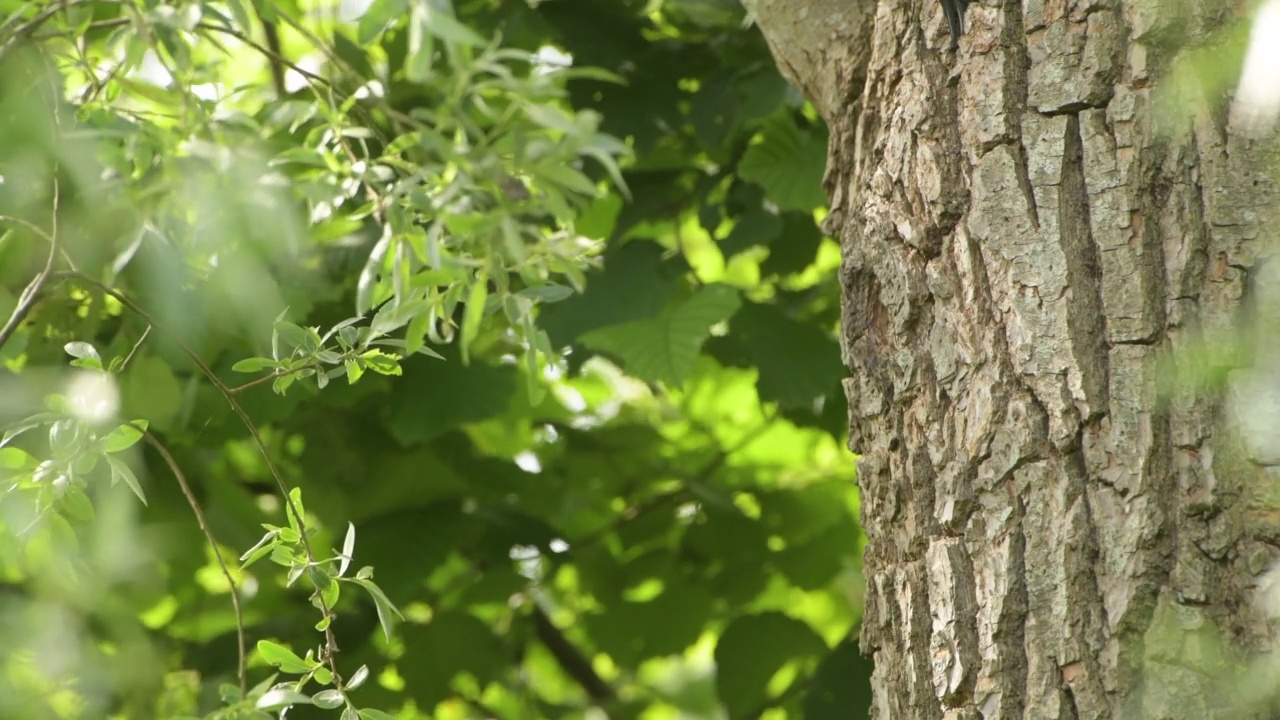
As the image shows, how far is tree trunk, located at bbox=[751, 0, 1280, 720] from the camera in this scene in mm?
1022

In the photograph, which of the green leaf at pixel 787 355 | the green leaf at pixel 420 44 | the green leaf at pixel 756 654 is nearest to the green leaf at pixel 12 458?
the green leaf at pixel 420 44

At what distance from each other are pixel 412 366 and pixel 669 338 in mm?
521

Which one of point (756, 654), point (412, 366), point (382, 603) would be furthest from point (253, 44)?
point (756, 654)

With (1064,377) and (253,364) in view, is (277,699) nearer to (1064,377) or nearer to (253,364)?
(253,364)

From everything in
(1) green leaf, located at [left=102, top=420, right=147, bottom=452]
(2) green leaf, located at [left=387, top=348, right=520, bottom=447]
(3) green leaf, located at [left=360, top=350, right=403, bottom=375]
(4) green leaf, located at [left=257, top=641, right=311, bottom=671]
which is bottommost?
(2) green leaf, located at [left=387, top=348, right=520, bottom=447]

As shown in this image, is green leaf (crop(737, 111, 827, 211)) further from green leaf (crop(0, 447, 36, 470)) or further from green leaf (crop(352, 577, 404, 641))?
green leaf (crop(0, 447, 36, 470))

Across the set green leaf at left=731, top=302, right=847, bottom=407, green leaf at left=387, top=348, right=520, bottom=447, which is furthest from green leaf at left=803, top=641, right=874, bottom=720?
green leaf at left=387, top=348, right=520, bottom=447

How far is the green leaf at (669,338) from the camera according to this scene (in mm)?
1768

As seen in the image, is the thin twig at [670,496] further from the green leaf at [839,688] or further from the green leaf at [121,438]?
the green leaf at [121,438]

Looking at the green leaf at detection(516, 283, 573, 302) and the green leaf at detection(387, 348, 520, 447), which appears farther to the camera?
the green leaf at detection(387, 348, 520, 447)

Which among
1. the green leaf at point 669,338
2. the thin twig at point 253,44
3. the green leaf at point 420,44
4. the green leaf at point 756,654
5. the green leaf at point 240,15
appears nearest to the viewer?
the green leaf at point 420,44

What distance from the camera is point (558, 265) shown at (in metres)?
1.01

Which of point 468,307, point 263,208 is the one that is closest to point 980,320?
point 468,307

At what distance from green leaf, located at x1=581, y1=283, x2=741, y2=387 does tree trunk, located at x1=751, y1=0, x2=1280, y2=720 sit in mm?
523
